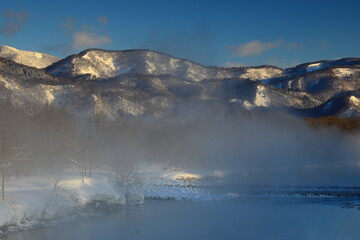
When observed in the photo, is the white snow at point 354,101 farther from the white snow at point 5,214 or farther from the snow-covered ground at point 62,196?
the white snow at point 5,214

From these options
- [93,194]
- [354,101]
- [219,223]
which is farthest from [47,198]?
[354,101]

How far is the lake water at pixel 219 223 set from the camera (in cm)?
3331

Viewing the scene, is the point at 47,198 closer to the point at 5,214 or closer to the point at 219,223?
the point at 5,214

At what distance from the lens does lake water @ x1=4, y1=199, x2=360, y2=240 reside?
33312 millimetres

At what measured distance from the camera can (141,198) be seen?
4875 centimetres

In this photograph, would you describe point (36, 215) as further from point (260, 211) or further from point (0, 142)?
point (260, 211)

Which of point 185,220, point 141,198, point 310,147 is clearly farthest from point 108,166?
point 310,147

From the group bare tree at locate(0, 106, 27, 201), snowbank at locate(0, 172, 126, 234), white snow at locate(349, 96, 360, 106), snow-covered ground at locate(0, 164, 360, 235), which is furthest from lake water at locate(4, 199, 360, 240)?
white snow at locate(349, 96, 360, 106)

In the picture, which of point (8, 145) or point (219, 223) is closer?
point (219, 223)

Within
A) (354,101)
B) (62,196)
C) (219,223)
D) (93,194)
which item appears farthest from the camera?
(354,101)

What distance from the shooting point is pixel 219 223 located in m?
37.7

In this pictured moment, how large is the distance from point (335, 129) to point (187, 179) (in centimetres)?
6902

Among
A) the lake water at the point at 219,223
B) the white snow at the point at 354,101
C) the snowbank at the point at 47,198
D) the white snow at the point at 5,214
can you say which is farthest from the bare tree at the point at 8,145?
the white snow at the point at 354,101

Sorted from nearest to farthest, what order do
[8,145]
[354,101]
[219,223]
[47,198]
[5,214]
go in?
1. [5,214]
2. [219,223]
3. [47,198]
4. [8,145]
5. [354,101]
